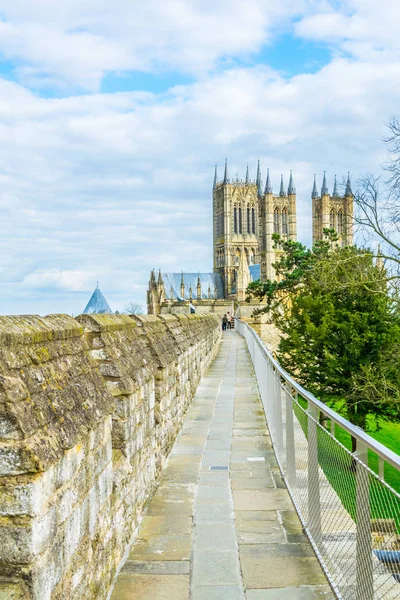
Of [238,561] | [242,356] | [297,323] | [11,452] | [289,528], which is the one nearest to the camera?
[11,452]

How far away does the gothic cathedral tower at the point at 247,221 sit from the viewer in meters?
114

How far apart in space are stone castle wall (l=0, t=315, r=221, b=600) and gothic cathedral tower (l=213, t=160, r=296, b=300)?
354 ft

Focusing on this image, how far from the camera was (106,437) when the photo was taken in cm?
360

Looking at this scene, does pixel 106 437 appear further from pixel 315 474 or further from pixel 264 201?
pixel 264 201

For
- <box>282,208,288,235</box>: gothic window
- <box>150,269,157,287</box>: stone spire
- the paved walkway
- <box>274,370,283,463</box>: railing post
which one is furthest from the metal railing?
<box>282,208,288,235</box>: gothic window

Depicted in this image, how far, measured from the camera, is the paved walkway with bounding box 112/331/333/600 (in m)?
3.78

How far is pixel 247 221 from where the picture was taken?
378 ft

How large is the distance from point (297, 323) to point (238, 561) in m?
26.1

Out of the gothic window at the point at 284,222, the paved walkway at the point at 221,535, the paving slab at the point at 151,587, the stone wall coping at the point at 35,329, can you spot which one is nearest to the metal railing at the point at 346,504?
the paved walkway at the point at 221,535

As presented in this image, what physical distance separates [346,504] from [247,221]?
370ft

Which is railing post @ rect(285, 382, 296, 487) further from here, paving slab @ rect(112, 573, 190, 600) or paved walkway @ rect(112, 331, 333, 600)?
paving slab @ rect(112, 573, 190, 600)

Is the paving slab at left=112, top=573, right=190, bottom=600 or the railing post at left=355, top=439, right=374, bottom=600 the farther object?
the paving slab at left=112, top=573, right=190, bottom=600

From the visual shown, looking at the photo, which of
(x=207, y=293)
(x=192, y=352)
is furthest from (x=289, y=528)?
(x=207, y=293)

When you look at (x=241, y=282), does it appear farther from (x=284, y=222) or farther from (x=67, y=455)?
(x=67, y=455)
